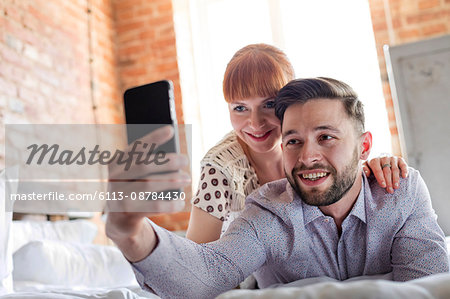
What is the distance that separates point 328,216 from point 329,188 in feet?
0.25

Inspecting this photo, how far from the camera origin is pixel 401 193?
46.6 inches

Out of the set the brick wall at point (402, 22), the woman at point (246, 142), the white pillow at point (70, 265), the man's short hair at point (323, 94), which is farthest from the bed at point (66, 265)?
the brick wall at point (402, 22)

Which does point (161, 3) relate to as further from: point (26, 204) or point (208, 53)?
point (26, 204)

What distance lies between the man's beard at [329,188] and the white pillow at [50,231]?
1.49 m

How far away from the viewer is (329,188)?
1.13 metres

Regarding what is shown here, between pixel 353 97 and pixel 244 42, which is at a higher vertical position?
pixel 244 42

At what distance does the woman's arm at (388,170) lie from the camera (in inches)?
47.9

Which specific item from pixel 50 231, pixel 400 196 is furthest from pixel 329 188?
pixel 50 231

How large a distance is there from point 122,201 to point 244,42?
3.59 meters

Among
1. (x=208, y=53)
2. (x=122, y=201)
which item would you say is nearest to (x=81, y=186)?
(x=208, y=53)

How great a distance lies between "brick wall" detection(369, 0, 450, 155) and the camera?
3658mm

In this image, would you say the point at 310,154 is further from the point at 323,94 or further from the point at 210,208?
the point at 210,208

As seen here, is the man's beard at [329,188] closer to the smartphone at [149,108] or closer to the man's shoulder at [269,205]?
the man's shoulder at [269,205]

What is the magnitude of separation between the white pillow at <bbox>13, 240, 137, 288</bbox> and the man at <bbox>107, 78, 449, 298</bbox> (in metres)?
1.12
